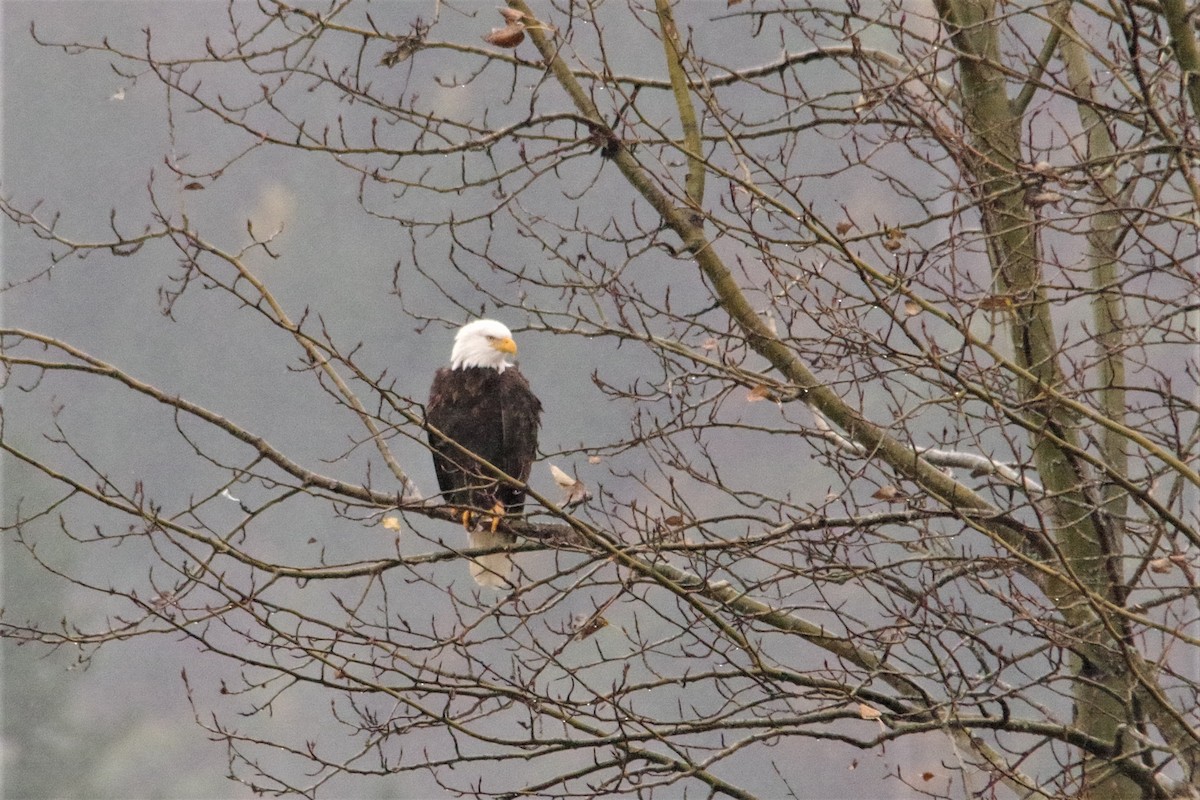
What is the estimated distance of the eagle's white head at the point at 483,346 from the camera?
6168mm

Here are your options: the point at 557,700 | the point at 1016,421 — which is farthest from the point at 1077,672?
the point at 557,700

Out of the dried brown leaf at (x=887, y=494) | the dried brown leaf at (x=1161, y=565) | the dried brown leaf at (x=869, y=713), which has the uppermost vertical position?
the dried brown leaf at (x=887, y=494)

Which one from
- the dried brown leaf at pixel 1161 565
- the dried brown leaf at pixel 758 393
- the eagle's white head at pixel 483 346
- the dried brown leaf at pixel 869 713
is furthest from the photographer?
the eagle's white head at pixel 483 346

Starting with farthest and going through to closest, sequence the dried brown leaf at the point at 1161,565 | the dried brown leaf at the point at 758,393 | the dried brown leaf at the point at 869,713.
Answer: the dried brown leaf at the point at 758,393 → the dried brown leaf at the point at 1161,565 → the dried brown leaf at the point at 869,713

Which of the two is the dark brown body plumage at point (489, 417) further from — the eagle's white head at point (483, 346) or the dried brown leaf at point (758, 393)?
the dried brown leaf at point (758, 393)

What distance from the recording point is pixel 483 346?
6.31 meters

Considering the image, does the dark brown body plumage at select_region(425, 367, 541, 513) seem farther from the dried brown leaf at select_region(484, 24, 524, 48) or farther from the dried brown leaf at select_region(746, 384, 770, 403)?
the dried brown leaf at select_region(484, 24, 524, 48)

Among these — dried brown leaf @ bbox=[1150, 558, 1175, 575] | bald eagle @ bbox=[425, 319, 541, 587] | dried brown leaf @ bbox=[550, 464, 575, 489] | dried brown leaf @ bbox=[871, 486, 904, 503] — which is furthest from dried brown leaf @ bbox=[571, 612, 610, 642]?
bald eagle @ bbox=[425, 319, 541, 587]

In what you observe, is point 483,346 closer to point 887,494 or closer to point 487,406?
point 487,406

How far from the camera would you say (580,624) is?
4219 mm

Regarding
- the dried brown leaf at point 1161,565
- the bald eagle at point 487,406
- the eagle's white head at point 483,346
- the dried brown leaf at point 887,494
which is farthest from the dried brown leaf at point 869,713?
the eagle's white head at point 483,346

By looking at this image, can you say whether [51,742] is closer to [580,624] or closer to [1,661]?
[1,661]

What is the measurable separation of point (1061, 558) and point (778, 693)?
1.02 meters

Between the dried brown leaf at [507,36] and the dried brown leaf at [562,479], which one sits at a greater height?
the dried brown leaf at [507,36]
